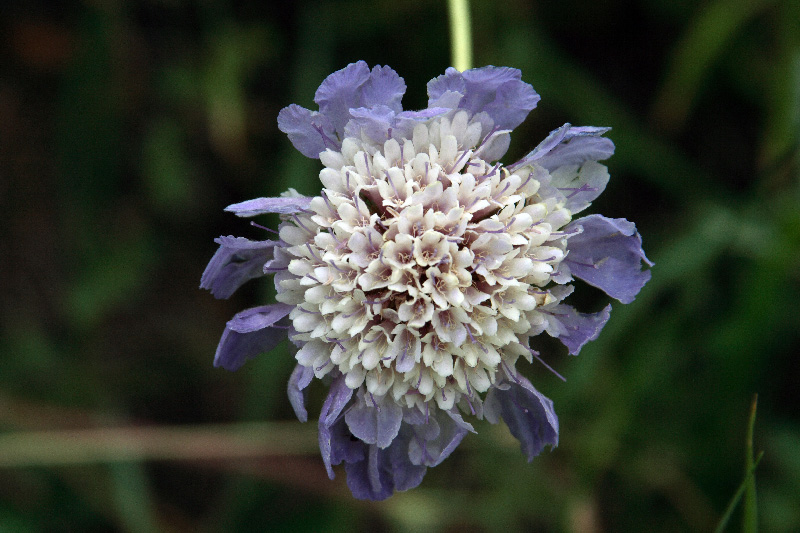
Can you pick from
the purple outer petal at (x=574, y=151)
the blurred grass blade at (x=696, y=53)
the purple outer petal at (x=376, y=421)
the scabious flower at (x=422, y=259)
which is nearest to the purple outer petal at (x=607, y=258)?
the scabious flower at (x=422, y=259)

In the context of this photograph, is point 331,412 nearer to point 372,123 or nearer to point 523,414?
→ point 523,414

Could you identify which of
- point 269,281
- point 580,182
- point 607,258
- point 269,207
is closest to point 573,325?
point 607,258

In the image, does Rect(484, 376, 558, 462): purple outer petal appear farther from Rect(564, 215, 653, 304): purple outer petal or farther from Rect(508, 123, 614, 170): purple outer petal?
Rect(508, 123, 614, 170): purple outer petal

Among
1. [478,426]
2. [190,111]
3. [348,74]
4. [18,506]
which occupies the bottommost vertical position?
[18,506]

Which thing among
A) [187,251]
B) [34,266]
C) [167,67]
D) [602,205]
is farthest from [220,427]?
[602,205]

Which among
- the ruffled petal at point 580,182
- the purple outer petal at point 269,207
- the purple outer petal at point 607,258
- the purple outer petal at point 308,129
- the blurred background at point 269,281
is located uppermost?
the purple outer petal at point 308,129

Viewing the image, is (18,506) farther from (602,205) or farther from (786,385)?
(786,385)

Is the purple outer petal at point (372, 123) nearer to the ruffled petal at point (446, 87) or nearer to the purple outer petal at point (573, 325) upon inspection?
the ruffled petal at point (446, 87)
